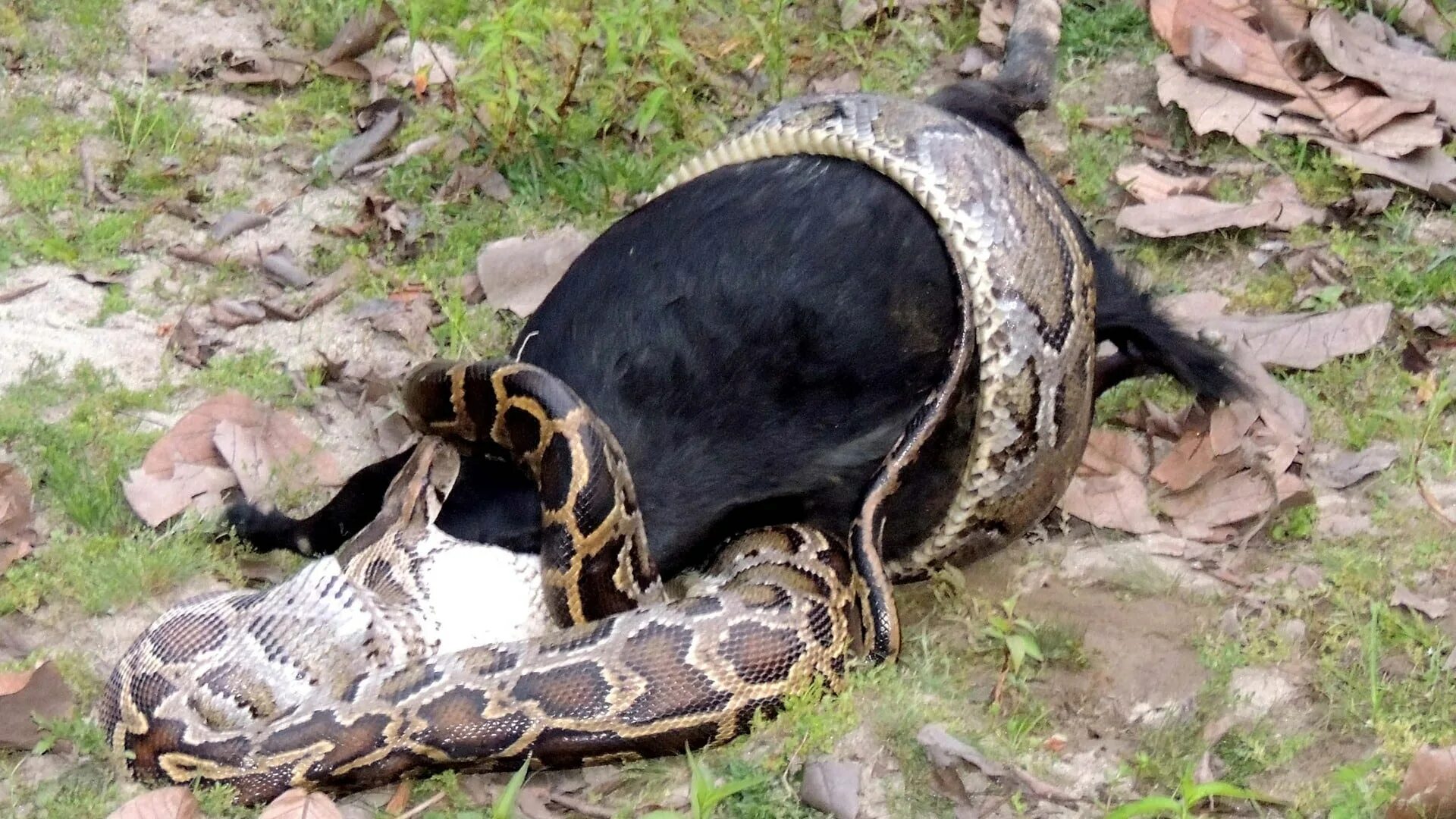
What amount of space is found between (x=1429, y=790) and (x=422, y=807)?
7.98 feet

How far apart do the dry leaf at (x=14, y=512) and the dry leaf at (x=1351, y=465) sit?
163 inches

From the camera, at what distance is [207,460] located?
5016mm

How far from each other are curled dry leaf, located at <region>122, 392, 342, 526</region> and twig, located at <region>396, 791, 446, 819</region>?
1.53 meters

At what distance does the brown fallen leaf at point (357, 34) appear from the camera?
6887 millimetres

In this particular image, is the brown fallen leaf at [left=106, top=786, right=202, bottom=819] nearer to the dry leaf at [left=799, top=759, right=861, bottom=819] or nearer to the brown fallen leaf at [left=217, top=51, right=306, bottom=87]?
the dry leaf at [left=799, top=759, right=861, bottom=819]

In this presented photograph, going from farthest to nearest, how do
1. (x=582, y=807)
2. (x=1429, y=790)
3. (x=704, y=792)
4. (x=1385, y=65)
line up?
1. (x=1385, y=65)
2. (x=582, y=807)
3. (x=704, y=792)
4. (x=1429, y=790)

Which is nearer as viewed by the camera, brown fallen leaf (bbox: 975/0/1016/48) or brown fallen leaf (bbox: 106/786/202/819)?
brown fallen leaf (bbox: 106/786/202/819)

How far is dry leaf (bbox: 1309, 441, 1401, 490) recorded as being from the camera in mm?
4766

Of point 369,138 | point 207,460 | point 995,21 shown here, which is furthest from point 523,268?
point 995,21

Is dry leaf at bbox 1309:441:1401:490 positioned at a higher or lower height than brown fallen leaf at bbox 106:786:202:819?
lower

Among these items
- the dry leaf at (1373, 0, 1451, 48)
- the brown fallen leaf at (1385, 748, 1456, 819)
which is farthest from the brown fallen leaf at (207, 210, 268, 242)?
the dry leaf at (1373, 0, 1451, 48)

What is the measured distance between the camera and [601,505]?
3.95 metres

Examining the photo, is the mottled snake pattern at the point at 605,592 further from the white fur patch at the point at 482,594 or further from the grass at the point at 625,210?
the grass at the point at 625,210

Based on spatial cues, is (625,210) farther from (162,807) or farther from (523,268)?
(162,807)
